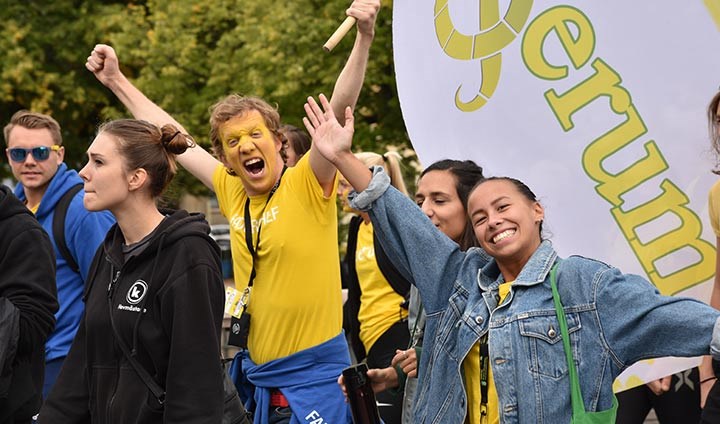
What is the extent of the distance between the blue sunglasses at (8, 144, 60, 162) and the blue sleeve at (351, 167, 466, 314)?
3087mm

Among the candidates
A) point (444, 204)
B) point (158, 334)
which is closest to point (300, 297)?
point (444, 204)

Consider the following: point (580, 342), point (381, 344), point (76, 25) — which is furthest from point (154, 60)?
point (580, 342)

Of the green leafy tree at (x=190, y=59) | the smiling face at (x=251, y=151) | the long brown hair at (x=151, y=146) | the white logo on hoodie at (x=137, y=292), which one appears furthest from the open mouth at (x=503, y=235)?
the green leafy tree at (x=190, y=59)

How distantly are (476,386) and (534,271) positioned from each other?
0.41m

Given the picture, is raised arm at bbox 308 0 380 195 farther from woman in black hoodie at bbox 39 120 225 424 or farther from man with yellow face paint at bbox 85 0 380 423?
woman in black hoodie at bbox 39 120 225 424

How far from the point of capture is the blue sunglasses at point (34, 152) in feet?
22.0

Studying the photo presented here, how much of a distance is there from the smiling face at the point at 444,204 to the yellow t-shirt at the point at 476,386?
0.90 metres

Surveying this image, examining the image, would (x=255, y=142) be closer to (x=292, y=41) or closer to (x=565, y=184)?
(x=565, y=184)

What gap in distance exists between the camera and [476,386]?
156 inches

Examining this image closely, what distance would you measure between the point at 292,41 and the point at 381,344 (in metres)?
12.4

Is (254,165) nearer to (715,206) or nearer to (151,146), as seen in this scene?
(151,146)

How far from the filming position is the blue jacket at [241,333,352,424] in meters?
5.39

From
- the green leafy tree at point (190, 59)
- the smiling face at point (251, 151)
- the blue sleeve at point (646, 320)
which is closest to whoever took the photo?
the blue sleeve at point (646, 320)

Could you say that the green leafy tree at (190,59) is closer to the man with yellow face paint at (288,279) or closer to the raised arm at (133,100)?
the raised arm at (133,100)
